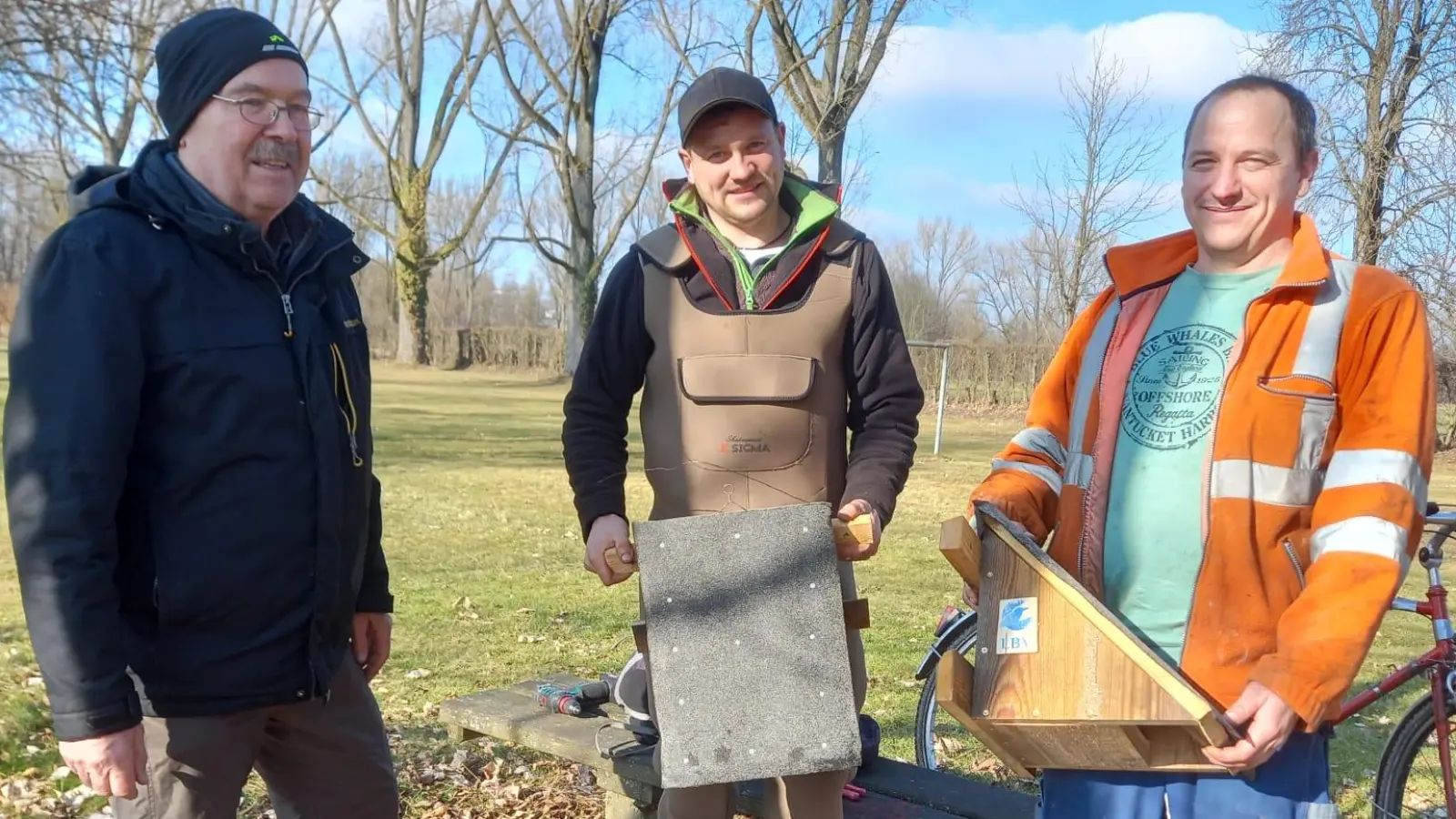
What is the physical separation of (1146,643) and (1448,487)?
43.3ft

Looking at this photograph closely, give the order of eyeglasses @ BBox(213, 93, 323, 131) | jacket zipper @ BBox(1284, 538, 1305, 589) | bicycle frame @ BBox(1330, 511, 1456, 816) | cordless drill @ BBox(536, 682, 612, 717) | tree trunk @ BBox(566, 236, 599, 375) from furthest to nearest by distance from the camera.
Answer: tree trunk @ BBox(566, 236, 599, 375)
cordless drill @ BBox(536, 682, 612, 717)
bicycle frame @ BBox(1330, 511, 1456, 816)
eyeglasses @ BBox(213, 93, 323, 131)
jacket zipper @ BBox(1284, 538, 1305, 589)

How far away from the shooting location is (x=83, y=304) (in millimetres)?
2039

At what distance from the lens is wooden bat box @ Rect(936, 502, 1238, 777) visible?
183cm

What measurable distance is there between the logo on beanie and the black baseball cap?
2.74ft

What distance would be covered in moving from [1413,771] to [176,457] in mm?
3686

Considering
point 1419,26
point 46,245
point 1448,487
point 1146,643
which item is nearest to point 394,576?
point 46,245

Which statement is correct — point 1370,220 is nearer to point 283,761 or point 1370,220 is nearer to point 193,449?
point 283,761

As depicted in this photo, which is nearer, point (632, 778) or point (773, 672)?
point (773, 672)

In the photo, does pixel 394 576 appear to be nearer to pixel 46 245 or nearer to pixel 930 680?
pixel 930 680

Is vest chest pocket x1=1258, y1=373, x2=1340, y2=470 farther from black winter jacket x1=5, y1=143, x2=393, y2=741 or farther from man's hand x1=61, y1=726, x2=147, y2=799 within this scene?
man's hand x1=61, y1=726, x2=147, y2=799

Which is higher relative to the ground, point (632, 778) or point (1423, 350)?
point (1423, 350)

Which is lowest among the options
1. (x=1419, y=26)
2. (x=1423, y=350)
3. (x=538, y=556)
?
(x=538, y=556)

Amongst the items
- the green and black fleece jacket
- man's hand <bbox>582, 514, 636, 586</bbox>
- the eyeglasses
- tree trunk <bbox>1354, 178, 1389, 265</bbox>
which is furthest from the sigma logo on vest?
tree trunk <bbox>1354, 178, 1389, 265</bbox>

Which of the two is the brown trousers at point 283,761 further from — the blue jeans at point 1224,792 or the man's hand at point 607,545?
the blue jeans at point 1224,792
